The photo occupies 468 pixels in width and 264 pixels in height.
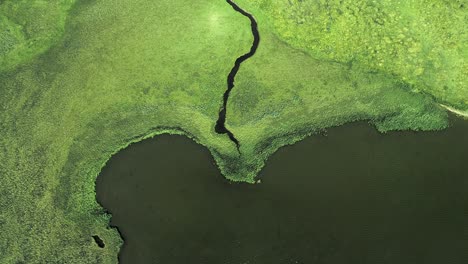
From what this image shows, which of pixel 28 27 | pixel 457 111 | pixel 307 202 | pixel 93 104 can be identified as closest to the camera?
pixel 307 202

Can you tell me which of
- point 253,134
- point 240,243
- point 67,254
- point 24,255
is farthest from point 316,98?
point 24,255

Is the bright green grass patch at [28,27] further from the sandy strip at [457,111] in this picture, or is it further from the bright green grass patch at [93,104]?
the sandy strip at [457,111]

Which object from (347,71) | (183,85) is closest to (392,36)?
(347,71)

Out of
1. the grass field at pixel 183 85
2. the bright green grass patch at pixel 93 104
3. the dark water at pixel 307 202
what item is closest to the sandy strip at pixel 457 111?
the grass field at pixel 183 85

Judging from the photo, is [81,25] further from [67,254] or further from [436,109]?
[436,109]

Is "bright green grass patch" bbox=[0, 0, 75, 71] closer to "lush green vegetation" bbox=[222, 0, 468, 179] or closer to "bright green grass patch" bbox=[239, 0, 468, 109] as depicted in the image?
"lush green vegetation" bbox=[222, 0, 468, 179]

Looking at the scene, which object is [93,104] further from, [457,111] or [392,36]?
[457,111]
